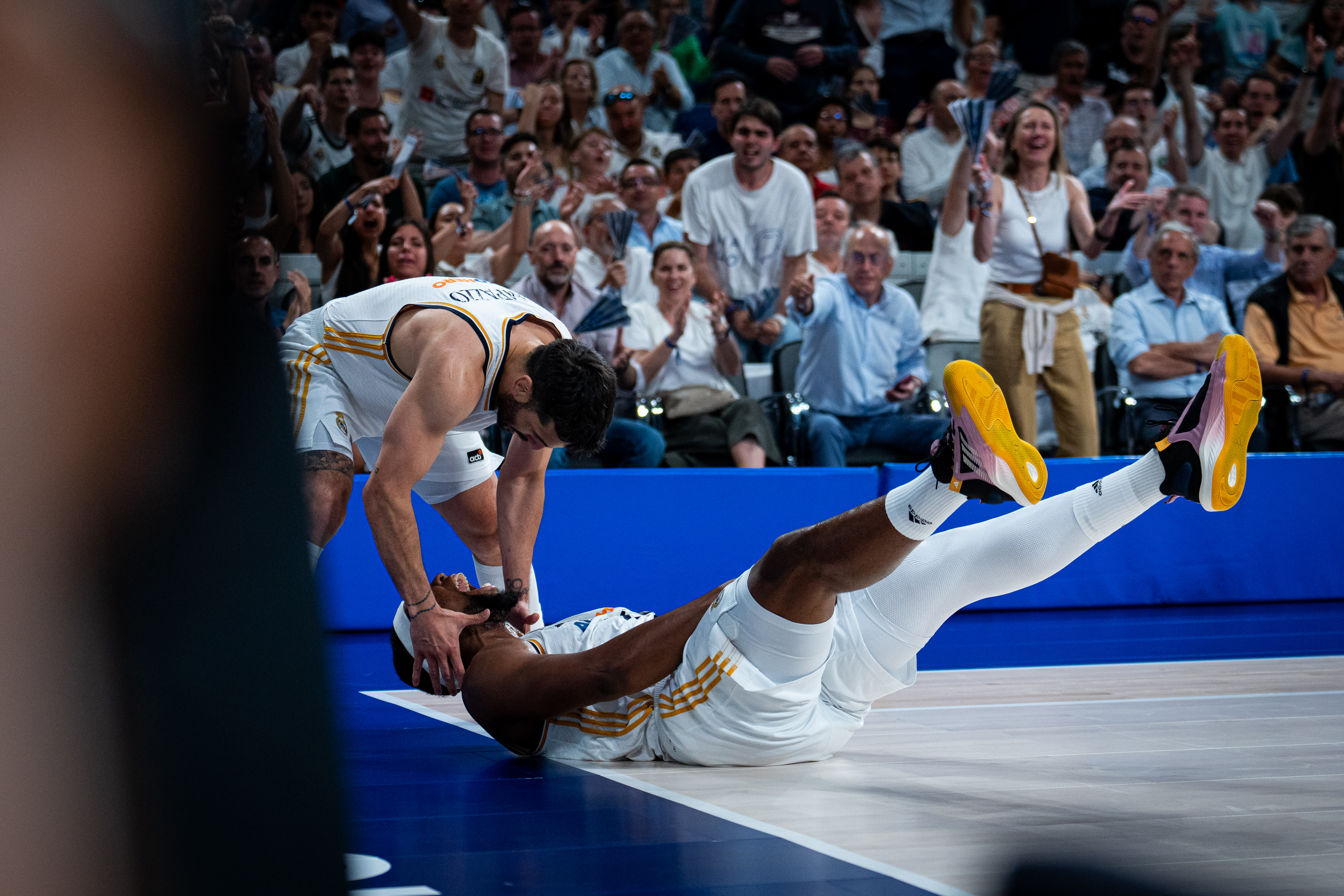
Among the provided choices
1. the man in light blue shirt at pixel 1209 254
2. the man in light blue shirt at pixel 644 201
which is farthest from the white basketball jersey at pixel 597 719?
the man in light blue shirt at pixel 1209 254

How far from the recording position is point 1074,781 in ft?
9.54

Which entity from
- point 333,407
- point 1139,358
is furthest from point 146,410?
point 1139,358

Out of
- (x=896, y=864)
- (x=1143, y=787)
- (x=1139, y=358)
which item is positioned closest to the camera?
(x=896, y=864)

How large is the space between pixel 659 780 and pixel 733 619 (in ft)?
1.42

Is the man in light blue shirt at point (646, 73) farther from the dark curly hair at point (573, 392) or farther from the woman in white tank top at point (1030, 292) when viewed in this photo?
the dark curly hair at point (573, 392)

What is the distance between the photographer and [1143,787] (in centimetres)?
282

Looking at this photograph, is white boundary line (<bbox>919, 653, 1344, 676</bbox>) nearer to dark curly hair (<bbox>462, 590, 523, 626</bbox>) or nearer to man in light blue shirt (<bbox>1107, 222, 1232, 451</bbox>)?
dark curly hair (<bbox>462, 590, 523, 626</bbox>)

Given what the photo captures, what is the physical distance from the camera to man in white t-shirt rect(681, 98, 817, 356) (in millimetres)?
6883

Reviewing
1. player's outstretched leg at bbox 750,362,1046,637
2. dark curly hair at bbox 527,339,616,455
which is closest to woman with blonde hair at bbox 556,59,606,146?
dark curly hair at bbox 527,339,616,455

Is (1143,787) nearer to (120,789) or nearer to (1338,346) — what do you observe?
(120,789)

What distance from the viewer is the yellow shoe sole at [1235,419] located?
2822 mm

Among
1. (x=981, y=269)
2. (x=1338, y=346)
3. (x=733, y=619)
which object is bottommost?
(x=733, y=619)

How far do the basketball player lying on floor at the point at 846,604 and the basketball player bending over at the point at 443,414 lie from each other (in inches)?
16.5

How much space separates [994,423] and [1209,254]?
5796 mm
